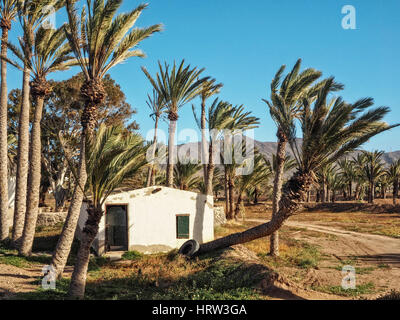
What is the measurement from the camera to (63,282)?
12.1m

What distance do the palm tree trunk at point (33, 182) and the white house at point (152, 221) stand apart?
3305mm

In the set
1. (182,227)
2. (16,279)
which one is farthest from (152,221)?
(16,279)

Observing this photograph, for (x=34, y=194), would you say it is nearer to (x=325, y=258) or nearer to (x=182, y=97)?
(x=182, y=97)

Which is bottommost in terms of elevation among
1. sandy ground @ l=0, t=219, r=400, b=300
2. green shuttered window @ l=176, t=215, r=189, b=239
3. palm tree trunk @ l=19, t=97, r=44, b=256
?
sandy ground @ l=0, t=219, r=400, b=300

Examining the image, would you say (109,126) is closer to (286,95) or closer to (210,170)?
(286,95)

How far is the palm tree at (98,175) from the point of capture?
9.82 meters

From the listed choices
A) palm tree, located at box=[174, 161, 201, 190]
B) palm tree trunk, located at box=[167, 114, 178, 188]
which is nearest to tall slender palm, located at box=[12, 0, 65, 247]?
palm tree trunk, located at box=[167, 114, 178, 188]

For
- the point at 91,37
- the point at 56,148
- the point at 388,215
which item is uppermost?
the point at 91,37

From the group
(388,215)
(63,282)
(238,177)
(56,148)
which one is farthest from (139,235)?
(388,215)

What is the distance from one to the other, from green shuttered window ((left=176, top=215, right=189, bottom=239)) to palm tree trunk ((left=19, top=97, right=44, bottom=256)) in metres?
7.46

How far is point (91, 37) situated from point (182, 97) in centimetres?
1104

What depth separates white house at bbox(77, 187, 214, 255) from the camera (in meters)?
17.2

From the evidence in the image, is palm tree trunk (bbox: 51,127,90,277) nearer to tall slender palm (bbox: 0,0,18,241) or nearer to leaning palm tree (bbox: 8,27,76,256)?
leaning palm tree (bbox: 8,27,76,256)
